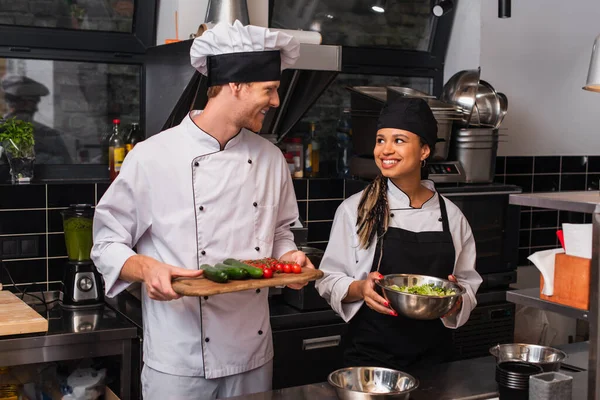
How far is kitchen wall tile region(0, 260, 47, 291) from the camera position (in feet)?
11.8

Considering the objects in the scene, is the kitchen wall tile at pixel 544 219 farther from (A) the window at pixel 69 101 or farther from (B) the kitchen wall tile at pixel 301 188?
(A) the window at pixel 69 101

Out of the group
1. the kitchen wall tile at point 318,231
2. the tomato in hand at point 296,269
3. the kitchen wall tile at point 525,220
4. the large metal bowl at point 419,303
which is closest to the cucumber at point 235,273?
the tomato in hand at point 296,269

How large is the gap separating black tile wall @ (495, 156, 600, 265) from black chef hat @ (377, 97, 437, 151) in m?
2.23

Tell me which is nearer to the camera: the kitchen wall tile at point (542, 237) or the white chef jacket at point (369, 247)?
the white chef jacket at point (369, 247)

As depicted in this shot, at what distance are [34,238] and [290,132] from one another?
1.57 metres

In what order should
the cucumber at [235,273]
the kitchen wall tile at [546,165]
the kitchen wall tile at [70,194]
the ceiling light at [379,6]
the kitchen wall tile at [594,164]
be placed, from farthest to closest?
the kitchen wall tile at [594,164] < the kitchen wall tile at [546,165] < the ceiling light at [379,6] < the kitchen wall tile at [70,194] < the cucumber at [235,273]

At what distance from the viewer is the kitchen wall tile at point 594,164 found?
5.23 meters

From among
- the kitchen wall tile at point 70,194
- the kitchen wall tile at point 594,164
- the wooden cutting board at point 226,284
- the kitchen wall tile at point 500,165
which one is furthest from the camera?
the kitchen wall tile at point 594,164

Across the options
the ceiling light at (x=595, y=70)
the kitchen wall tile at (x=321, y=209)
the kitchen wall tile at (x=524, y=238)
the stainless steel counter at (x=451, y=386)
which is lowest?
the stainless steel counter at (x=451, y=386)

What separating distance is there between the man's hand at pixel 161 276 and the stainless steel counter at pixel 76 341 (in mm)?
1015

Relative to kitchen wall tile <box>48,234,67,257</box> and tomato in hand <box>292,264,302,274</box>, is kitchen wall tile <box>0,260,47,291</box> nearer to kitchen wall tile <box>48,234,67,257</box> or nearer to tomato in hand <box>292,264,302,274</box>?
kitchen wall tile <box>48,234,67,257</box>

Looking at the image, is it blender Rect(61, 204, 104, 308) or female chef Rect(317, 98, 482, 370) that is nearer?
female chef Rect(317, 98, 482, 370)

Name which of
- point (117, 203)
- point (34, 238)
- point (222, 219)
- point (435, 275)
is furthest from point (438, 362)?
point (34, 238)

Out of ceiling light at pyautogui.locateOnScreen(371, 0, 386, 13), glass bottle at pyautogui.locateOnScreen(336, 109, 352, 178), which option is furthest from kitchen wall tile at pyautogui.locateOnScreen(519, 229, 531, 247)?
ceiling light at pyautogui.locateOnScreen(371, 0, 386, 13)
